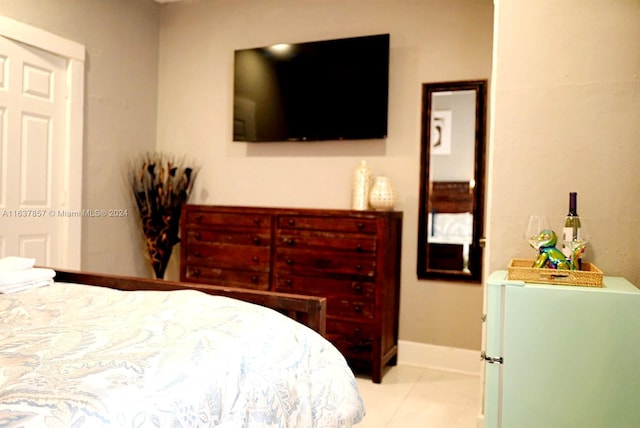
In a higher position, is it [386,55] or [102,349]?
[386,55]

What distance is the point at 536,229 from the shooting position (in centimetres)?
212

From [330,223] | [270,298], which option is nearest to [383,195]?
[330,223]

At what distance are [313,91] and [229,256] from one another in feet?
4.32

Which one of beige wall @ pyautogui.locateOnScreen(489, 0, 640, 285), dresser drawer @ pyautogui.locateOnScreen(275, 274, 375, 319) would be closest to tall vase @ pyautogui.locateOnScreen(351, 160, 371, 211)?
dresser drawer @ pyautogui.locateOnScreen(275, 274, 375, 319)

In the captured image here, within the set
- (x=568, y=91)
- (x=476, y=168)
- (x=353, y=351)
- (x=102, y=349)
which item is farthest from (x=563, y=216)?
(x=102, y=349)

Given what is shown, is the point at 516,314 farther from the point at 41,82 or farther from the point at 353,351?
the point at 41,82

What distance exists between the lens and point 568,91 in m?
2.22

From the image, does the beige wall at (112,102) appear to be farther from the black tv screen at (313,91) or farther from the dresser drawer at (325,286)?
the dresser drawer at (325,286)

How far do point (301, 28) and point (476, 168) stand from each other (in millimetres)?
1669

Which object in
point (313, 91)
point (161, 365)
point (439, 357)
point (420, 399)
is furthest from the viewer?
point (313, 91)

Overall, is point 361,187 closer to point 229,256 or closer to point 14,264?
point 229,256

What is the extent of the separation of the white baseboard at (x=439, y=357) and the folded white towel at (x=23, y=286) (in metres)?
2.40

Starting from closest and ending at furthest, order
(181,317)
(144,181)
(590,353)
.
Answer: (181,317) < (590,353) < (144,181)

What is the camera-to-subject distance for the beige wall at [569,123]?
2.15 meters
